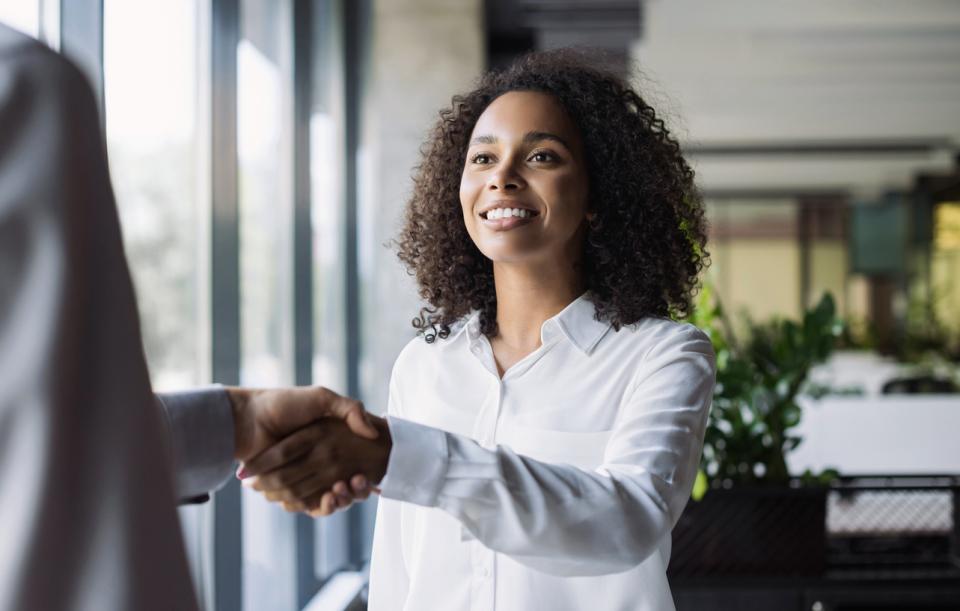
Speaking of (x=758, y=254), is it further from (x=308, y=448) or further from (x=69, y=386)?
(x=69, y=386)

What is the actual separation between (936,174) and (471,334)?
37.8ft

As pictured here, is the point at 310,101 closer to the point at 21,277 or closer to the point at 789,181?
the point at 21,277

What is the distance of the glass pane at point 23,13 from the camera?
1.42 meters

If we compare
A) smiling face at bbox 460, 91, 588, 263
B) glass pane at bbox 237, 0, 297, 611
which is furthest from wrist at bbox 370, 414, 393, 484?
glass pane at bbox 237, 0, 297, 611

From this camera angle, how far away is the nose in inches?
47.2

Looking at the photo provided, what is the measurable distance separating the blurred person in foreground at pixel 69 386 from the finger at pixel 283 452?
19.1 inches

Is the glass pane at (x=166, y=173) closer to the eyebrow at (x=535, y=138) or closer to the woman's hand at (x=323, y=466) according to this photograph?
the eyebrow at (x=535, y=138)

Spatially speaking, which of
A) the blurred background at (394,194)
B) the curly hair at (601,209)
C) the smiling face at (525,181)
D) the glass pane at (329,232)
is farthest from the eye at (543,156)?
the glass pane at (329,232)

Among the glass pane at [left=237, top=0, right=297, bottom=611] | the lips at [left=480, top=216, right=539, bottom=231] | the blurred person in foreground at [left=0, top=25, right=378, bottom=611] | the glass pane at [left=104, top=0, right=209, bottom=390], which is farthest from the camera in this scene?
the glass pane at [left=237, top=0, right=297, bottom=611]

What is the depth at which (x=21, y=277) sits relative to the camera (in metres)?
0.34

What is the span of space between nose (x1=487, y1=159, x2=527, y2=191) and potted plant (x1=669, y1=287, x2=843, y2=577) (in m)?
1.00

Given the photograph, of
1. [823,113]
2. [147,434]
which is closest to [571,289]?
[147,434]

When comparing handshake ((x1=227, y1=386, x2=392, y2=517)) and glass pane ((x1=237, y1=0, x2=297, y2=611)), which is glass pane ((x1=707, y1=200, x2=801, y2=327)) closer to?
glass pane ((x1=237, y1=0, x2=297, y2=611))

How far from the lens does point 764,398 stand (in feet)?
7.14
